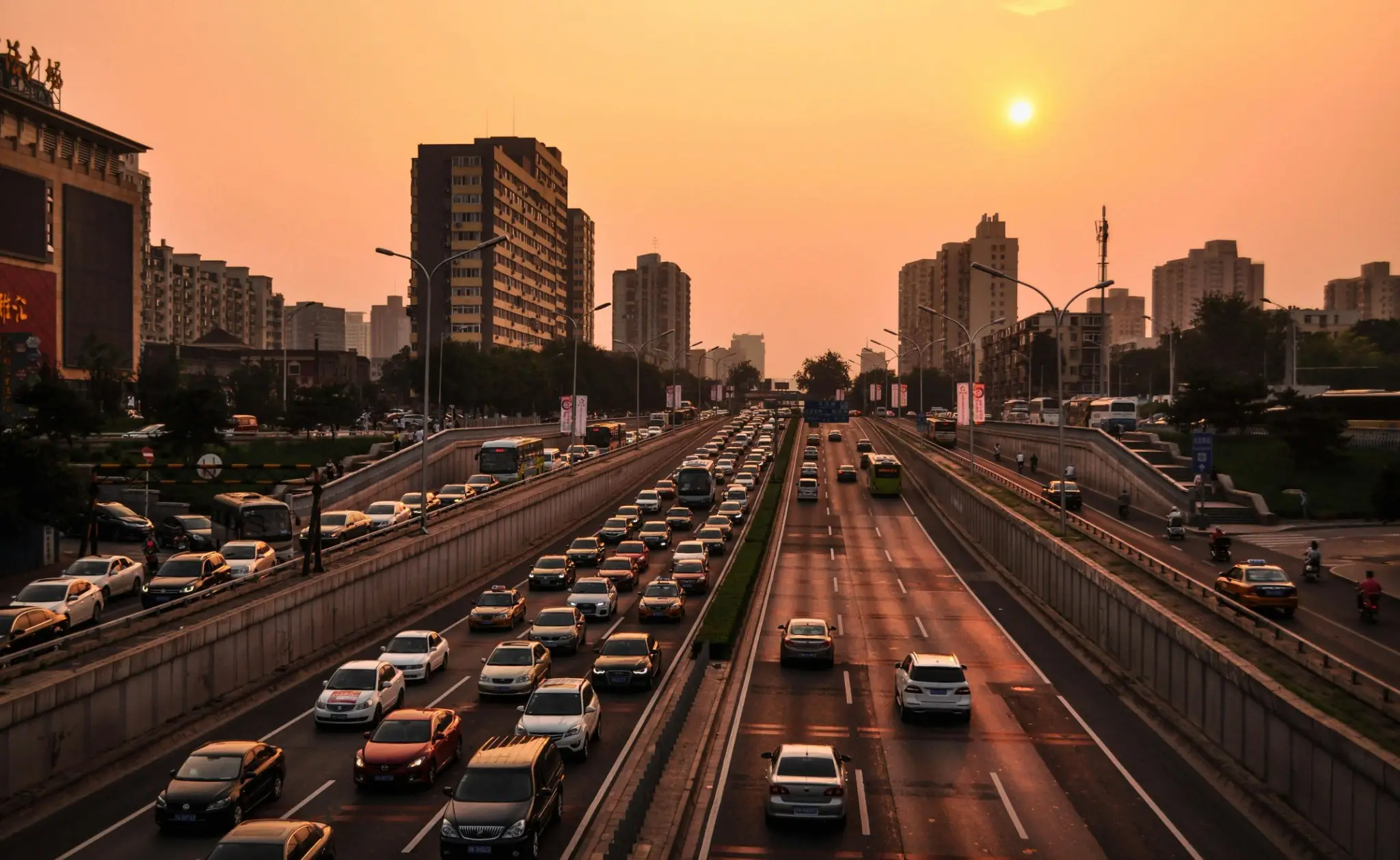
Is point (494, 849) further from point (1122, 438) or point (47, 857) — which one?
point (1122, 438)

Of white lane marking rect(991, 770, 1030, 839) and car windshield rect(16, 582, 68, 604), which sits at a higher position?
car windshield rect(16, 582, 68, 604)

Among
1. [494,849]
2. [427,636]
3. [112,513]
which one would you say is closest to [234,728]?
[427,636]

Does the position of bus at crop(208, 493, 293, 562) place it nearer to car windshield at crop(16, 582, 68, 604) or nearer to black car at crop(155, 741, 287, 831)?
car windshield at crop(16, 582, 68, 604)

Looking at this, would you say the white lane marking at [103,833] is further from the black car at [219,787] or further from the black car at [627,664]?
the black car at [627,664]

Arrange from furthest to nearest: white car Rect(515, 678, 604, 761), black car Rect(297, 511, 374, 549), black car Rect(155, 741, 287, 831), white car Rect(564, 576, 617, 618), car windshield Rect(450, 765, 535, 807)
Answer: black car Rect(297, 511, 374, 549) → white car Rect(564, 576, 617, 618) → white car Rect(515, 678, 604, 761) → black car Rect(155, 741, 287, 831) → car windshield Rect(450, 765, 535, 807)

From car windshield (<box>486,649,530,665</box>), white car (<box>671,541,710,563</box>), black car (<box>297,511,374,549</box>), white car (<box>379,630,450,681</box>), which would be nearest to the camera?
car windshield (<box>486,649,530,665</box>)

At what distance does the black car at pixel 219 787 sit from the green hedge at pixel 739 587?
43.5 ft

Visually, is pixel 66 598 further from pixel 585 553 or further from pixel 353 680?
pixel 585 553

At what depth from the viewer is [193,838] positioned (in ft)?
64.5

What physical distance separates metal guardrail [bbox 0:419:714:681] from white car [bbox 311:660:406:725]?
5.22 m

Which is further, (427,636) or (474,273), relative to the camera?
(474,273)

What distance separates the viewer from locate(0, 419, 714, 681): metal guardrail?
2592 cm

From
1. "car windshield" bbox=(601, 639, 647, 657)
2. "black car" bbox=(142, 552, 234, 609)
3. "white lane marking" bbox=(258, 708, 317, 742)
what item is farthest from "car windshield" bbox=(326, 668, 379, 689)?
"black car" bbox=(142, 552, 234, 609)

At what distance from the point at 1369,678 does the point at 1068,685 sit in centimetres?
1079
